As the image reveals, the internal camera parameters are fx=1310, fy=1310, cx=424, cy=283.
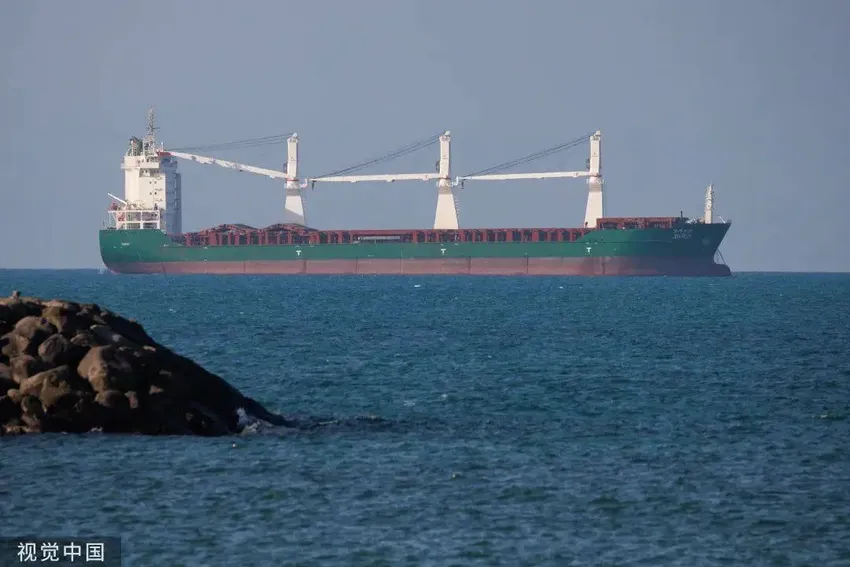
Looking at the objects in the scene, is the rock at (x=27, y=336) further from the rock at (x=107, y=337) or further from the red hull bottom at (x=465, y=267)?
the red hull bottom at (x=465, y=267)

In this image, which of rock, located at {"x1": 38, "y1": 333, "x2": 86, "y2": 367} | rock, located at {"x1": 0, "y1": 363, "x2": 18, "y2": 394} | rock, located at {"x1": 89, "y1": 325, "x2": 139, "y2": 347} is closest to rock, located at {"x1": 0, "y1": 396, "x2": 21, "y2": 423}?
rock, located at {"x1": 0, "y1": 363, "x2": 18, "y2": 394}

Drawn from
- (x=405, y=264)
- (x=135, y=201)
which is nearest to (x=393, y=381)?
(x=405, y=264)

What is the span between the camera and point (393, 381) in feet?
97.8

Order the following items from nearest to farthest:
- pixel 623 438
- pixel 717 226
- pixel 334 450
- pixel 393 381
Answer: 1. pixel 334 450
2. pixel 623 438
3. pixel 393 381
4. pixel 717 226

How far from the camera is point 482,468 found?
737 inches

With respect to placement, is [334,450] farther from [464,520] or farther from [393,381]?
[393,381]

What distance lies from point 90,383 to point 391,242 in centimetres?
8868

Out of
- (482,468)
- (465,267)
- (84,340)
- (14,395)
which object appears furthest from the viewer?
(465,267)

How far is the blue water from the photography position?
14.7 meters

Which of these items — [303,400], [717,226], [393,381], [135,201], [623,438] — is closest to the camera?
[623,438]

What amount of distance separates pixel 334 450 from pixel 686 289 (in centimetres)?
7267

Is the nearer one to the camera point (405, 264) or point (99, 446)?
point (99, 446)

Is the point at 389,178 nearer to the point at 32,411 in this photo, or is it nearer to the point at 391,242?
the point at 391,242

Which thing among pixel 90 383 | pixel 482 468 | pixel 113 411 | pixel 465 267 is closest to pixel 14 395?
pixel 90 383
